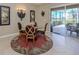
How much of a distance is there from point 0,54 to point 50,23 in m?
1.26

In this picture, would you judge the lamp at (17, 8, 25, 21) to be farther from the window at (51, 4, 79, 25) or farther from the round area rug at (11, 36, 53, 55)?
the window at (51, 4, 79, 25)

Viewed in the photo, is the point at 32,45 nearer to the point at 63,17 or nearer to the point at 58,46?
the point at 58,46

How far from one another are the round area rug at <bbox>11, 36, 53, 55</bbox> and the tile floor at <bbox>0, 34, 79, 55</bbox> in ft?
0.30

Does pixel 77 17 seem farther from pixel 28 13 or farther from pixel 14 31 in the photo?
pixel 14 31

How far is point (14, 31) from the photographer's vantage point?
110 inches

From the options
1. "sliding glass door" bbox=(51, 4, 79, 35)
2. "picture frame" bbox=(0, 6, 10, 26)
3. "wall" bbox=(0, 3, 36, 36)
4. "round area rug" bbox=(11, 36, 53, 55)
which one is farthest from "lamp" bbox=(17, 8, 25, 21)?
"sliding glass door" bbox=(51, 4, 79, 35)

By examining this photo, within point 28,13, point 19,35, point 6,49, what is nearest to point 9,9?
point 28,13

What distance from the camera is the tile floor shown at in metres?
2.81

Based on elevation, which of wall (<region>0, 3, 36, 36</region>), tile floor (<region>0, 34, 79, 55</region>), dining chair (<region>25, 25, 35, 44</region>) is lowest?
tile floor (<region>0, 34, 79, 55</region>)

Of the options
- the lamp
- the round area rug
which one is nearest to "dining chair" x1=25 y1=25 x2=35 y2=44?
the round area rug

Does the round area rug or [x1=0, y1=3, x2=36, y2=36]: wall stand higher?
[x1=0, y1=3, x2=36, y2=36]: wall

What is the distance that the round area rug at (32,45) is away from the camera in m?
2.87

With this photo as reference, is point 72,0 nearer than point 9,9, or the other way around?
point 72,0

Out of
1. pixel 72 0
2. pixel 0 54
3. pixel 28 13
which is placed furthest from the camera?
pixel 28 13
